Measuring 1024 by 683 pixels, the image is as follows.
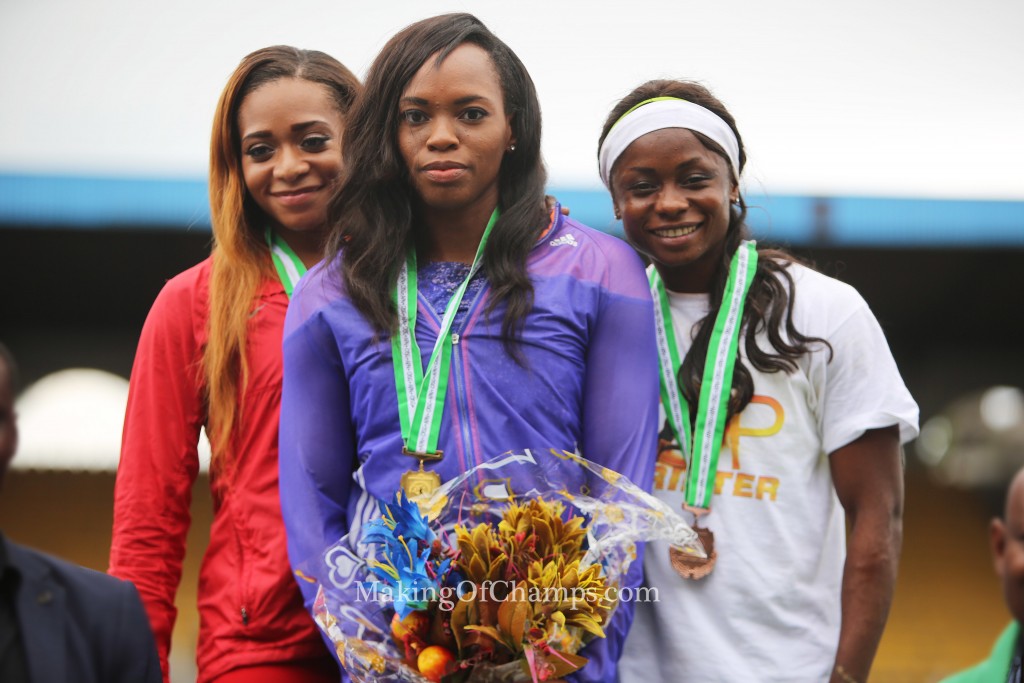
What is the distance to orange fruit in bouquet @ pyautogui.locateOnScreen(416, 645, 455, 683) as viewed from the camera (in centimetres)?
240

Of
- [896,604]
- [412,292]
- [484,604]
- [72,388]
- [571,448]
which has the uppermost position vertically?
[412,292]

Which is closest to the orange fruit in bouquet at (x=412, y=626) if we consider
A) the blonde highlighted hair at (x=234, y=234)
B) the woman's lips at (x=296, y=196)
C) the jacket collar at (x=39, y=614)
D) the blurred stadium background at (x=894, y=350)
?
the jacket collar at (x=39, y=614)

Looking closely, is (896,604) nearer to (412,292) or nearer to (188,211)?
(188,211)

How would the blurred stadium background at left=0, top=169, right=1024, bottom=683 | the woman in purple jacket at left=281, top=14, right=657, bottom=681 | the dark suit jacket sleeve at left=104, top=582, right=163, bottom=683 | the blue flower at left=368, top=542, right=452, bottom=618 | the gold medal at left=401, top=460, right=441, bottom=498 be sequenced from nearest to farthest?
the dark suit jacket sleeve at left=104, top=582, right=163, bottom=683 → the blue flower at left=368, top=542, right=452, bottom=618 → the gold medal at left=401, top=460, right=441, bottom=498 → the woman in purple jacket at left=281, top=14, right=657, bottom=681 → the blurred stadium background at left=0, top=169, right=1024, bottom=683

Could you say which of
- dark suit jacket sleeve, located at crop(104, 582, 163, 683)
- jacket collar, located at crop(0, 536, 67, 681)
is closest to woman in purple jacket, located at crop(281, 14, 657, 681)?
dark suit jacket sleeve, located at crop(104, 582, 163, 683)

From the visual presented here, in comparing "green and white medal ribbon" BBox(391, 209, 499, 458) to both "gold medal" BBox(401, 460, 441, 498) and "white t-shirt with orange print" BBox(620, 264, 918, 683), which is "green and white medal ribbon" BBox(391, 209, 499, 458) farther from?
"white t-shirt with orange print" BBox(620, 264, 918, 683)

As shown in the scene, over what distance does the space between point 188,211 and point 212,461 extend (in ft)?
12.5

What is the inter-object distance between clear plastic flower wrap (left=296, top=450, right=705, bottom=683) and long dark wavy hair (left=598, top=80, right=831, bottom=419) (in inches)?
19.9

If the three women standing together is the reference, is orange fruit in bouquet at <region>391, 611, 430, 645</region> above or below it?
below

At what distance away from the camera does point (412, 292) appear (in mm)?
2916

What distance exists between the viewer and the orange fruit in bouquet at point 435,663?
2.40 metres

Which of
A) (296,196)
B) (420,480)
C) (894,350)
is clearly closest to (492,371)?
(420,480)

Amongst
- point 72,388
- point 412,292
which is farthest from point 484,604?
point 72,388

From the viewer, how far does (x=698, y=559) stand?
2.96 metres
